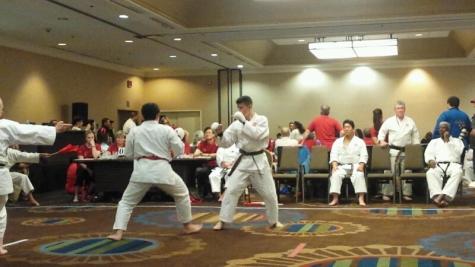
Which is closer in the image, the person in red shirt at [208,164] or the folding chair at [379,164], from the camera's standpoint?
the folding chair at [379,164]

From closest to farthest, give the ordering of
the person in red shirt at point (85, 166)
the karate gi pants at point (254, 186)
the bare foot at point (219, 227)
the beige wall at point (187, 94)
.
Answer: the karate gi pants at point (254, 186) < the bare foot at point (219, 227) < the person in red shirt at point (85, 166) < the beige wall at point (187, 94)

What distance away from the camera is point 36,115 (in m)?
14.6

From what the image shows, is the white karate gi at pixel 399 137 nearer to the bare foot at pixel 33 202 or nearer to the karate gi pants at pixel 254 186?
the karate gi pants at pixel 254 186

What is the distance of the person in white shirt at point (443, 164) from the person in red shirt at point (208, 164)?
11.8 feet

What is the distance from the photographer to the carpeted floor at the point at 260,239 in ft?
16.7

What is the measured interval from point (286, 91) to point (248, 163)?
1338 centimetres

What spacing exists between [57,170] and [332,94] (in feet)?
31.9

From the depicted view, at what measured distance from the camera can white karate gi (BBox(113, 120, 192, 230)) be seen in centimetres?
607

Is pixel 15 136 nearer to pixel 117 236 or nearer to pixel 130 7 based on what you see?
pixel 117 236

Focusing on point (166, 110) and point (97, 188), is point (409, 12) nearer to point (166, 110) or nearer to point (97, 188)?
point (97, 188)

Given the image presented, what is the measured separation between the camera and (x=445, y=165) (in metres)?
8.98

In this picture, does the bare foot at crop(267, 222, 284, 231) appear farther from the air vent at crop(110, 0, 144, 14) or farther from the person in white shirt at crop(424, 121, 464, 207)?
the air vent at crop(110, 0, 144, 14)

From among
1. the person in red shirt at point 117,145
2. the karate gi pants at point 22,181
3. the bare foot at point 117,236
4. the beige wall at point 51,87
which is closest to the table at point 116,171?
the person in red shirt at point 117,145

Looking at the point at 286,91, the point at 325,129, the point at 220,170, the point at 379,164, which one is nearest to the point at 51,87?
the point at 220,170
